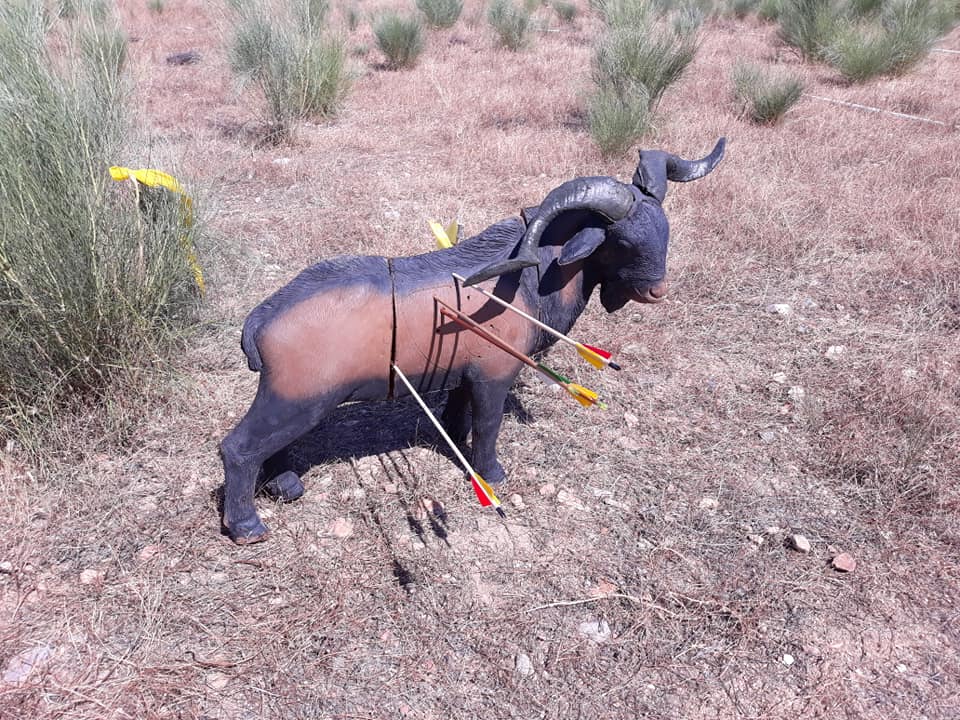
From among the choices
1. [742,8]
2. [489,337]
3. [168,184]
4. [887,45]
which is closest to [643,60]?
[887,45]

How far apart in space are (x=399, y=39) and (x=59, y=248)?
924 centimetres

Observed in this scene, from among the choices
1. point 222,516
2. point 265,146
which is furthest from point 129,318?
point 265,146

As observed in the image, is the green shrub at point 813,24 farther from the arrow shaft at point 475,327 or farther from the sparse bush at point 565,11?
the arrow shaft at point 475,327

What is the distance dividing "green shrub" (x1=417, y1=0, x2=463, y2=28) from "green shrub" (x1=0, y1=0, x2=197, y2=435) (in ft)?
40.8

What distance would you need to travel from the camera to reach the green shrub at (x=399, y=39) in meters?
10.9

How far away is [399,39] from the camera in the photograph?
10914mm

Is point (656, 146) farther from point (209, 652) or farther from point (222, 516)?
point (209, 652)

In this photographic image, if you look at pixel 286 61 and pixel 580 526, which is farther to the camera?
pixel 286 61

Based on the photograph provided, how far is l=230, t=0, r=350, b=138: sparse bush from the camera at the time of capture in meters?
7.43

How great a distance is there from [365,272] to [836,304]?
11.2ft

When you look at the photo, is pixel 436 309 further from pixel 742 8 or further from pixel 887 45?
pixel 742 8

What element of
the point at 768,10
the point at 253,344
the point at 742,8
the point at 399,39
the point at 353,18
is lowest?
the point at 353,18

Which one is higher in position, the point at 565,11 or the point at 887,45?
the point at 887,45

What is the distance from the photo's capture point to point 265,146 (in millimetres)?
7367
